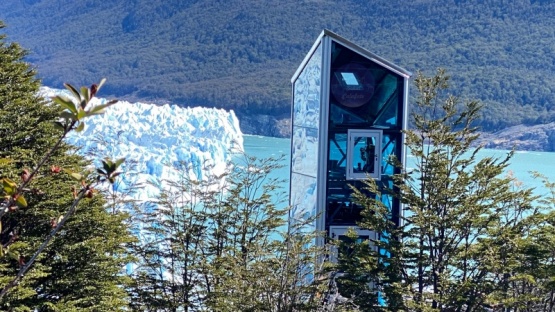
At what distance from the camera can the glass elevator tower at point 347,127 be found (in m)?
9.77

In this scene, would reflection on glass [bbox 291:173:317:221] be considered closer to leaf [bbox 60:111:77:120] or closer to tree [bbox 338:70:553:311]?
tree [bbox 338:70:553:311]

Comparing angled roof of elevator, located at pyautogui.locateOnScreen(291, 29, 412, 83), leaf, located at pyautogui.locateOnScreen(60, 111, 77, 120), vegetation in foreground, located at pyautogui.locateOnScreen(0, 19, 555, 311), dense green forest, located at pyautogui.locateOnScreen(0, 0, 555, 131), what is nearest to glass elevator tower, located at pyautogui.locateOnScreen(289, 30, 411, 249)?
angled roof of elevator, located at pyautogui.locateOnScreen(291, 29, 412, 83)

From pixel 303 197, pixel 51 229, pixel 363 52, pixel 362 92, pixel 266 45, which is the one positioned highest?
pixel 266 45

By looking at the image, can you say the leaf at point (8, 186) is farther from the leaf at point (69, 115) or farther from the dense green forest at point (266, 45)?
the dense green forest at point (266, 45)

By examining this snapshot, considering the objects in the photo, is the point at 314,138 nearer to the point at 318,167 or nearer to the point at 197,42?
the point at 318,167

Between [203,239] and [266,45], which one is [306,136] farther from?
[266,45]

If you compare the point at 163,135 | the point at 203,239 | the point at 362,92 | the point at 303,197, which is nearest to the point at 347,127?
the point at 362,92

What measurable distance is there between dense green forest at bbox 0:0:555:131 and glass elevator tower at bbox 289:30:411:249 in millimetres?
21633

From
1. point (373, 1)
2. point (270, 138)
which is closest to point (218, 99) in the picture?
point (270, 138)

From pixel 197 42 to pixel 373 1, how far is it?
816 inches

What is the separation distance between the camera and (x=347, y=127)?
388 inches

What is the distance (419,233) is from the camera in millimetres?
8695

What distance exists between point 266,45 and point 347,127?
190 feet

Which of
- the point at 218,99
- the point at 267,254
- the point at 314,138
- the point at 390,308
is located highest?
the point at 218,99
